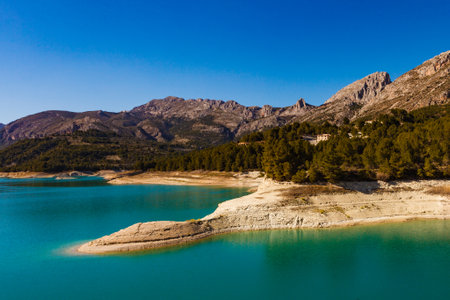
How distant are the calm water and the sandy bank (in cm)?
162

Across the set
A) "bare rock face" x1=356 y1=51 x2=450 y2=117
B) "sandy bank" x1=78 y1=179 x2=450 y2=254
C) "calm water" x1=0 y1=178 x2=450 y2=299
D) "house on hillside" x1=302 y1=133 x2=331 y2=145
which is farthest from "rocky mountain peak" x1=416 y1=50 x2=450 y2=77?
"calm water" x1=0 y1=178 x2=450 y2=299

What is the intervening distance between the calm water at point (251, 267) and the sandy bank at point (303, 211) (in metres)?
1.62

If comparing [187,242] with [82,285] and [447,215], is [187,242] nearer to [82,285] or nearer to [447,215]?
[82,285]

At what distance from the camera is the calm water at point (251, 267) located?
2153cm

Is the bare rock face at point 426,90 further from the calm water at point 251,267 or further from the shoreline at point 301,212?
the calm water at point 251,267

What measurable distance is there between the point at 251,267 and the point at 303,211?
15.3 m

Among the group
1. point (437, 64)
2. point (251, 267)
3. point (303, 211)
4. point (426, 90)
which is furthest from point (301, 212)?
point (437, 64)

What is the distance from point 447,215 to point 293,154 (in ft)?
77.6

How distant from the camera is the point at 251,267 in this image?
26.2 meters

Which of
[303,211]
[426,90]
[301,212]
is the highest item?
[426,90]

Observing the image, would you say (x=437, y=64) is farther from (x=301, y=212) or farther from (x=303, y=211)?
(x=301, y=212)

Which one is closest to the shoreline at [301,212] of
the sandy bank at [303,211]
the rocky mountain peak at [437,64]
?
the sandy bank at [303,211]

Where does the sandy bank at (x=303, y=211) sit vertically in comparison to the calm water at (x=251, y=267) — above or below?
above

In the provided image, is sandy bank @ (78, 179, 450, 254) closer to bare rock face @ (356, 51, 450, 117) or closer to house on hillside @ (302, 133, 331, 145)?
house on hillside @ (302, 133, 331, 145)
